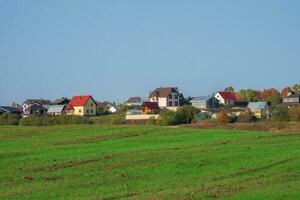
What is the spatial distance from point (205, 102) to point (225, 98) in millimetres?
12912

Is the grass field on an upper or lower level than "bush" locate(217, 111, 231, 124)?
lower

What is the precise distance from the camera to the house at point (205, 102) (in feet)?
451

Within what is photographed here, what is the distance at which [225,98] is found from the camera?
14900cm

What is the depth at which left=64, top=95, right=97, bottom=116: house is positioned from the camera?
128875 millimetres

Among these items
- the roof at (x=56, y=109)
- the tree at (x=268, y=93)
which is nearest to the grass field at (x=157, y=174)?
the roof at (x=56, y=109)

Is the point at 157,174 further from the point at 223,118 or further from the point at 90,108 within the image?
the point at 90,108

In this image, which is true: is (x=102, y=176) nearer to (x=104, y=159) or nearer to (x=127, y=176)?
(x=127, y=176)

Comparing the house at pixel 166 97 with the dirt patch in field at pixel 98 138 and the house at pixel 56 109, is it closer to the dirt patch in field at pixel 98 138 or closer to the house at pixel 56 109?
the house at pixel 56 109

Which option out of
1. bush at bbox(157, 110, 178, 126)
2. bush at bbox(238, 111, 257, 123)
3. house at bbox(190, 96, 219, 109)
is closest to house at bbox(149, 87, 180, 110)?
house at bbox(190, 96, 219, 109)

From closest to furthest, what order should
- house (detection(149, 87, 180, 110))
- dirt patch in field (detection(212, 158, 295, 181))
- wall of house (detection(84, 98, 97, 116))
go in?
A: dirt patch in field (detection(212, 158, 295, 181)) < wall of house (detection(84, 98, 97, 116)) < house (detection(149, 87, 180, 110))

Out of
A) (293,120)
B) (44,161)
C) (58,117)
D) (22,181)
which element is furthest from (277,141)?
(58,117)

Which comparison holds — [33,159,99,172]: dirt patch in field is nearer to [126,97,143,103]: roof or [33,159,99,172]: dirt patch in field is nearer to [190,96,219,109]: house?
[190,96,219,109]: house

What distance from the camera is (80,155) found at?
106 ft

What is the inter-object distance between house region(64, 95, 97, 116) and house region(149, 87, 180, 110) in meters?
17.4
